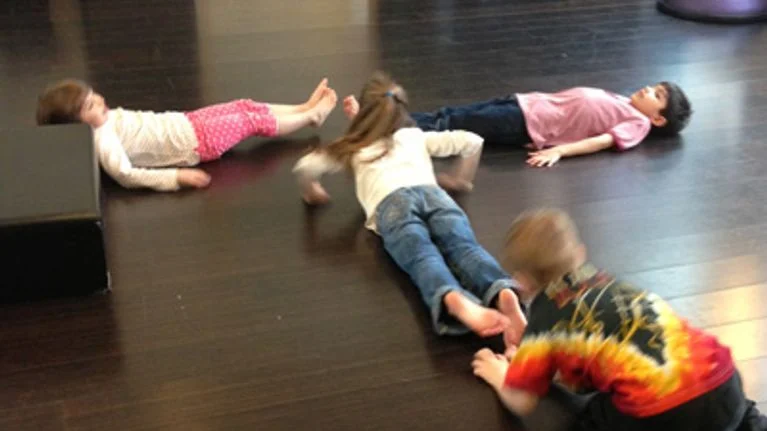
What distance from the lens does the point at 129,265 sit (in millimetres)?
2424

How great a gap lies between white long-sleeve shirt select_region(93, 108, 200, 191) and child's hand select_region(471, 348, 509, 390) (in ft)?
3.74

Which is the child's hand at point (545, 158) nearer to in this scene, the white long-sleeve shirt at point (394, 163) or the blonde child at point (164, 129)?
the white long-sleeve shirt at point (394, 163)

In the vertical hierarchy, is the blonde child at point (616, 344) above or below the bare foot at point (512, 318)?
above

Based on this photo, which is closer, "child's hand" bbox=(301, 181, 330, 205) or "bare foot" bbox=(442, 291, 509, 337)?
"bare foot" bbox=(442, 291, 509, 337)

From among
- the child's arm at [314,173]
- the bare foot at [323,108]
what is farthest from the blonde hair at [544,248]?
the bare foot at [323,108]

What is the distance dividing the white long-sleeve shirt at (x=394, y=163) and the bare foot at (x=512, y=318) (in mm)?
484

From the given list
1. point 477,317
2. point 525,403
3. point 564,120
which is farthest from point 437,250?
point 564,120

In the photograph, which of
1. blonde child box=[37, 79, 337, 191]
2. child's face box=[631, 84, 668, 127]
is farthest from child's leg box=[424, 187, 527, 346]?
child's face box=[631, 84, 668, 127]

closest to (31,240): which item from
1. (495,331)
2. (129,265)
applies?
(129,265)

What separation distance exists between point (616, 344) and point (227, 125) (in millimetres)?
1701

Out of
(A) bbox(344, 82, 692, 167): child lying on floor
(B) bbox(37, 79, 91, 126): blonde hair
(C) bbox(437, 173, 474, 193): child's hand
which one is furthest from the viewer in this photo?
(A) bbox(344, 82, 692, 167): child lying on floor

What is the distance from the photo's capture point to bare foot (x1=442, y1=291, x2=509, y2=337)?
2.10 m

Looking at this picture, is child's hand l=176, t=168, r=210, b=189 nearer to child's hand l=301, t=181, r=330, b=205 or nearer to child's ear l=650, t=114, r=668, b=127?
child's hand l=301, t=181, r=330, b=205

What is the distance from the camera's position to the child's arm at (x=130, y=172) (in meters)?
2.72
